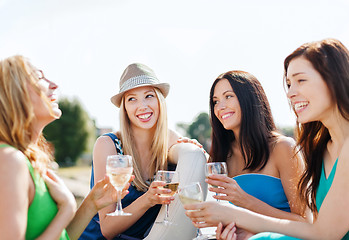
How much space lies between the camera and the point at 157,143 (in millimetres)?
4906

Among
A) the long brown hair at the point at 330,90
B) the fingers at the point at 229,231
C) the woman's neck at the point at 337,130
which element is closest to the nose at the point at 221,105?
the long brown hair at the point at 330,90

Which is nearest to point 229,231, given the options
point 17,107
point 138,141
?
point 17,107

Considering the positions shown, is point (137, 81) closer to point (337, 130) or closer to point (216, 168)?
point (216, 168)

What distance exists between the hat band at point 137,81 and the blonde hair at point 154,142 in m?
0.15

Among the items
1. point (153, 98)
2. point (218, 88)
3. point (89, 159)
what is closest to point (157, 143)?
point (153, 98)

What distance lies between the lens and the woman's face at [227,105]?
15.5ft

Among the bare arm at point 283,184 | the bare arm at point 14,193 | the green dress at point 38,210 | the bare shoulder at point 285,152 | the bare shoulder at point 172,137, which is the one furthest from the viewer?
the bare shoulder at point 172,137

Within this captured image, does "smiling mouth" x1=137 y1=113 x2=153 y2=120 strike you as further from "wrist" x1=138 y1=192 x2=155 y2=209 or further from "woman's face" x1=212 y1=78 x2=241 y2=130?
"wrist" x1=138 y1=192 x2=155 y2=209

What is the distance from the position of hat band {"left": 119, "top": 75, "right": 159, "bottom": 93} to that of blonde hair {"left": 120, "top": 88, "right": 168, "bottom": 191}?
0.50 feet

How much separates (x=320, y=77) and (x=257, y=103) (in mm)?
1569

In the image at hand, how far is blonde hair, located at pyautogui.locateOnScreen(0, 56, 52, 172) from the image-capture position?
2.62 metres

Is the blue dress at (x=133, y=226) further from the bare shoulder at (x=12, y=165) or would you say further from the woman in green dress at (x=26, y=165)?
the bare shoulder at (x=12, y=165)

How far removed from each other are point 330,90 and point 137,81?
7.80 feet

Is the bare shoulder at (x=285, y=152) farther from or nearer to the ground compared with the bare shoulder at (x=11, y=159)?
nearer to the ground
